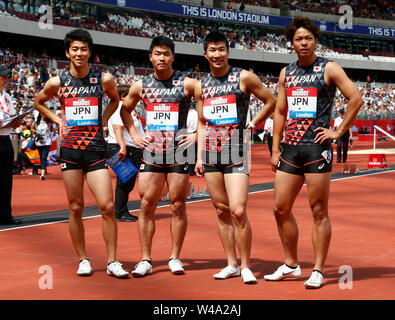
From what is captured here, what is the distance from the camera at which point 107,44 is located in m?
46.7

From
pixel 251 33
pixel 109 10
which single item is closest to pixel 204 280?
pixel 109 10

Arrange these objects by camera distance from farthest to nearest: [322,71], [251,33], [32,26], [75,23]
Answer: [251,33]
[75,23]
[32,26]
[322,71]

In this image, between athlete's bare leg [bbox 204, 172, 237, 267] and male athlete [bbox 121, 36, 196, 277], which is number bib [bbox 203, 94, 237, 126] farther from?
athlete's bare leg [bbox 204, 172, 237, 267]

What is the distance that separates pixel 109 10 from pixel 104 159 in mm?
45482

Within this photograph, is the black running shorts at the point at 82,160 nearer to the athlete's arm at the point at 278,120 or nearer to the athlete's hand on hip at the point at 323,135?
the athlete's arm at the point at 278,120

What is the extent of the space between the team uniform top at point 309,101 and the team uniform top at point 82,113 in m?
1.96

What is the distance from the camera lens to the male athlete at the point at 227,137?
606 cm

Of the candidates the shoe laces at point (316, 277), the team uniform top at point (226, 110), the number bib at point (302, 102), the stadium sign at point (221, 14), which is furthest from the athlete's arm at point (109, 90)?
the stadium sign at point (221, 14)

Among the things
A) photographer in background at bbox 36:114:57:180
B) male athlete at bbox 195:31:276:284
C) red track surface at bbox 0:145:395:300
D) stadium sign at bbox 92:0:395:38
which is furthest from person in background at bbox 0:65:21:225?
stadium sign at bbox 92:0:395:38

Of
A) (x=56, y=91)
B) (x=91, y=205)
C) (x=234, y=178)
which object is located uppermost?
(x=56, y=91)

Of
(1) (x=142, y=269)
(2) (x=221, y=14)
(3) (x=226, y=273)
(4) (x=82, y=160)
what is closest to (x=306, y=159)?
(3) (x=226, y=273)

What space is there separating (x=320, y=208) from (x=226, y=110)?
1311mm

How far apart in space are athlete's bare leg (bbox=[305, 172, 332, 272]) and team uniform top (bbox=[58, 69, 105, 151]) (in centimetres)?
217

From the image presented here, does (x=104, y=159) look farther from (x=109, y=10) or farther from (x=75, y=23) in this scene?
(x=109, y=10)
